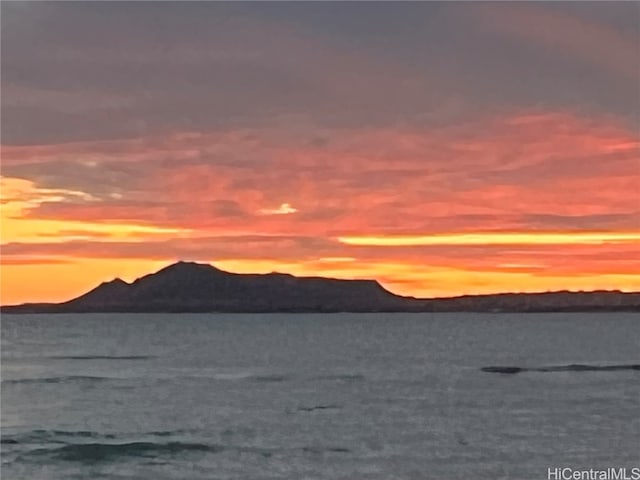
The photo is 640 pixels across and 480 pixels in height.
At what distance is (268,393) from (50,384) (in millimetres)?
13213

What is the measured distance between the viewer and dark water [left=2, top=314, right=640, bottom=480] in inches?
1212

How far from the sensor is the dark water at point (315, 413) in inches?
1212

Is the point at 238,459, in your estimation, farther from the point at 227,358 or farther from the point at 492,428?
the point at 227,358

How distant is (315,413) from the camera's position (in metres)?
43.8

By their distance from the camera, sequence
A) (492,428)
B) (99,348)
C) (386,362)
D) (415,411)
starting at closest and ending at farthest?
(492,428) → (415,411) → (386,362) → (99,348)

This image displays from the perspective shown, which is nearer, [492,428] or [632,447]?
[632,447]

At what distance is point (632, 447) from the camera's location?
33.0m

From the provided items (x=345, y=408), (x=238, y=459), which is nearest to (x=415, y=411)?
(x=345, y=408)

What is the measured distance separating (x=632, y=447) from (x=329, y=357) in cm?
5150

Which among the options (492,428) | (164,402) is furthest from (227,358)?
(492,428)

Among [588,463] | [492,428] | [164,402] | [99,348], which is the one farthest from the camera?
[99,348]

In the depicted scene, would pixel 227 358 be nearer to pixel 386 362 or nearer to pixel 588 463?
pixel 386 362

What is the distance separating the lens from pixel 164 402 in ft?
166

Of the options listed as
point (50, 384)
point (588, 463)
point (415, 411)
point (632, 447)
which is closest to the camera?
point (588, 463)
